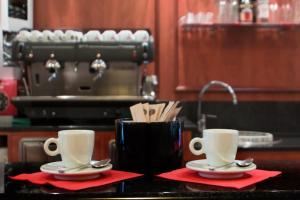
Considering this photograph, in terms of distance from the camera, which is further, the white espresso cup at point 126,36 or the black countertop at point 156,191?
the white espresso cup at point 126,36

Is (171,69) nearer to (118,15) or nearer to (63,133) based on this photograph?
(118,15)

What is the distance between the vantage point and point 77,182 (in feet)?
3.46

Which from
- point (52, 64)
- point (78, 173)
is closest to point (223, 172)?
point (78, 173)

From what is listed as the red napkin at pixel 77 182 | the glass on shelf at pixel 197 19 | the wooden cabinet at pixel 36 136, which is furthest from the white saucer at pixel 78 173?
the glass on shelf at pixel 197 19

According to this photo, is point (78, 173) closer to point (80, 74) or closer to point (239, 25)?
point (80, 74)

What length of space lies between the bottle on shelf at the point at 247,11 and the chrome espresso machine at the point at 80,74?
70cm

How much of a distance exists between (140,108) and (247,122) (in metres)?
2.28

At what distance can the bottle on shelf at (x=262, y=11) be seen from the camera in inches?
126

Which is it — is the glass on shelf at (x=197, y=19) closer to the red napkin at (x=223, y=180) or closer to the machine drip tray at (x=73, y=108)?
the machine drip tray at (x=73, y=108)

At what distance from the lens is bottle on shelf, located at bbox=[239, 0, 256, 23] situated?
10.5 feet

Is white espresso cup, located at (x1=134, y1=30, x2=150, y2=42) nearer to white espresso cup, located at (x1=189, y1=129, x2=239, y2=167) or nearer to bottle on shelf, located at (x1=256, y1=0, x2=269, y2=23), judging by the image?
bottle on shelf, located at (x1=256, y1=0, x2=269, y2=23)

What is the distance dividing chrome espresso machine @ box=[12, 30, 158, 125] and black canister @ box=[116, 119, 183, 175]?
57.8 inches

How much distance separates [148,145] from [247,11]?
2247mm

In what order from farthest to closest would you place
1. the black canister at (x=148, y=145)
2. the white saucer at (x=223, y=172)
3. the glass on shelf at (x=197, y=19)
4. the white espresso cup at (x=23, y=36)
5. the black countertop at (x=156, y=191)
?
the glass on shelf at (x=197, y=19) → the white espresso cup at (x=23, y=36) → the black canister at (x=148, y=145) → the white saucer at (x=223, y=172) → the black countertop at (x=156, y=191)
